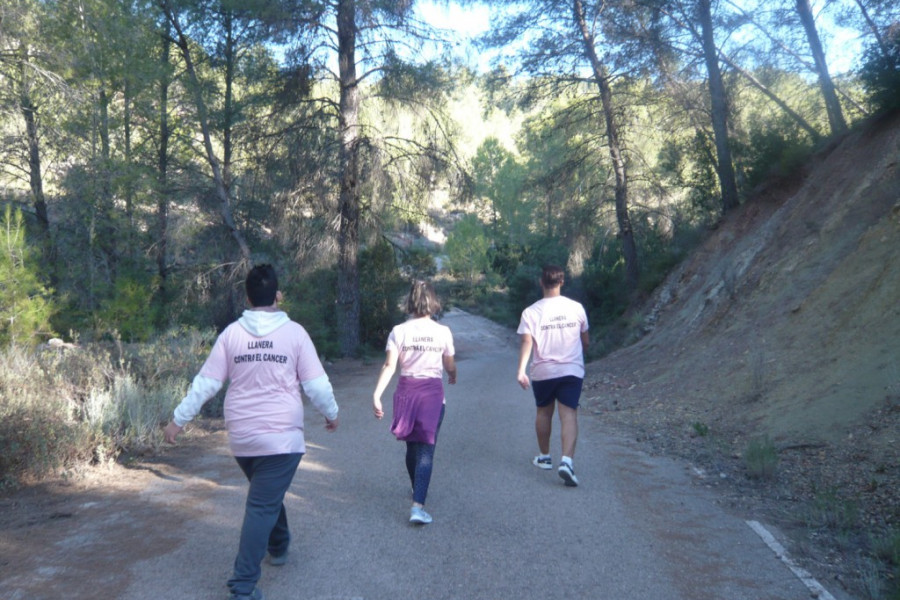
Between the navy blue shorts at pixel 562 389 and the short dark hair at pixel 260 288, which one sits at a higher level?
the short dark hair at pixel 260 288

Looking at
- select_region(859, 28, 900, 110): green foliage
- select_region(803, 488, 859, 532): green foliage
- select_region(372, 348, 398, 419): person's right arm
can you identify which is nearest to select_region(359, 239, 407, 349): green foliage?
select_region(859, 28, 900, 110): green foliage

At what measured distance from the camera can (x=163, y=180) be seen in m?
19.9

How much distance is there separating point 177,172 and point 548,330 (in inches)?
663

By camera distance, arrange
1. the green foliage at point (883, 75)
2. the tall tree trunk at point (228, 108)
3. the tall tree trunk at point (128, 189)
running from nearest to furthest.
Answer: the green foliage at point (883, 75) < the tall tree trunk at point (128, 189) < the tall tree trunk at point (228, 108)

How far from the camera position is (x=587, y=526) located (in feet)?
19.2

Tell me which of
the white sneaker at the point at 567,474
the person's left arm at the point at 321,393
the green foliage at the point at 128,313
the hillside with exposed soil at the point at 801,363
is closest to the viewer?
the person's left arm at the point at 321,393

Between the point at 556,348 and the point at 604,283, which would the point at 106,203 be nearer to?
the point at 556,348

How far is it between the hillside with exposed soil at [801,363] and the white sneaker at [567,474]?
138cm

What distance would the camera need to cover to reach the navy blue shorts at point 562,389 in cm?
731

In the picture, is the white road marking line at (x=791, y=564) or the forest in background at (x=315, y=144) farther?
the forest in background at (x=315, y=144)

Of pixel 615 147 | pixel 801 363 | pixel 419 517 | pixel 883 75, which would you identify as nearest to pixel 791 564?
pixel 419 517

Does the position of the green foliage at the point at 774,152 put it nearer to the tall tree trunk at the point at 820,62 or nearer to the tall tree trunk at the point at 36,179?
the tall tree trunk at the point at 820,62

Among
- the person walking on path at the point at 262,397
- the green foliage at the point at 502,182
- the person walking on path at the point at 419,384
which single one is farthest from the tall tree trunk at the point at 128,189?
the green foliage at the point at 502,182

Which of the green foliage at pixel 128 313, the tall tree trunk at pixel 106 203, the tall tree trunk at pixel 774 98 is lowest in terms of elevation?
the green foliage at pixel 128 313
